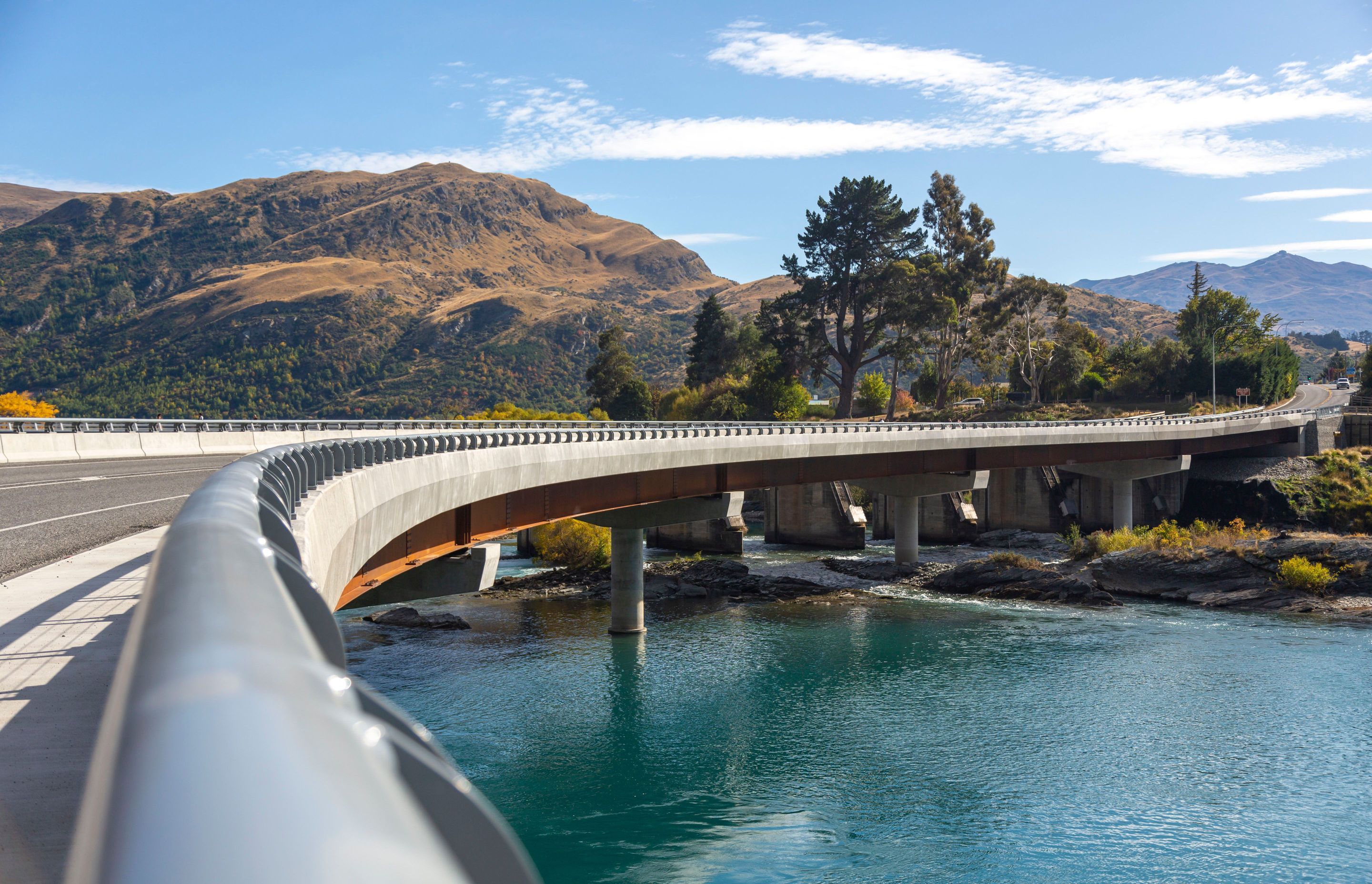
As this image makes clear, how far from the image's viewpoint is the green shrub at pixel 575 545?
47469 millimetres

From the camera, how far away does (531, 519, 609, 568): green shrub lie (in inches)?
1869

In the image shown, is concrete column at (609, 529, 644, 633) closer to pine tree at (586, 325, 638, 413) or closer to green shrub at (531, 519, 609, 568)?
green shrub at (531, 519, 609, 568)

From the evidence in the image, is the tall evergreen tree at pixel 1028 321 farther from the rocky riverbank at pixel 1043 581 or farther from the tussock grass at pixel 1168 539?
the rocky riverbank at pixel 1043 581

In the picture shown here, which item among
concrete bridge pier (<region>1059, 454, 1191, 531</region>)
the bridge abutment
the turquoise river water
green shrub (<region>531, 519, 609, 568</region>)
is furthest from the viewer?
concrete bridge pier (<region>1059, 454, 1191, 531</region>)

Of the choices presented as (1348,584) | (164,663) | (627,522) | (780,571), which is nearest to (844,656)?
(627,522)

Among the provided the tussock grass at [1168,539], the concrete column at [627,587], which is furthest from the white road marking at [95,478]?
the tussock grass at [1168,539]

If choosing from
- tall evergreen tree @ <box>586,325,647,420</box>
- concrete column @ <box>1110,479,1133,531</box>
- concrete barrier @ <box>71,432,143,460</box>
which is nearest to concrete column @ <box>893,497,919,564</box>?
concrete column @ <box>1110,479,1133,531</box>

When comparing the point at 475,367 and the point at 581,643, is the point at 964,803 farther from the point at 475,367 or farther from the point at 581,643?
the point at 475,367

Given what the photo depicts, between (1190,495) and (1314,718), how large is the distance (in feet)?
147

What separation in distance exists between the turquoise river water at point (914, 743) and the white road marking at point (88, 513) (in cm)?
835

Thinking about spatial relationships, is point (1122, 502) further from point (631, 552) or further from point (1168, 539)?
point (631, 552)

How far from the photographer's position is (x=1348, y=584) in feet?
121

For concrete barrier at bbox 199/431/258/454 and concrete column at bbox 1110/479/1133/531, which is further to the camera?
concrete column at bbox 1110/479/1133/531

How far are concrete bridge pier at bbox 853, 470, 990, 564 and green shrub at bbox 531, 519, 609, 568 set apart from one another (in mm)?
13492
